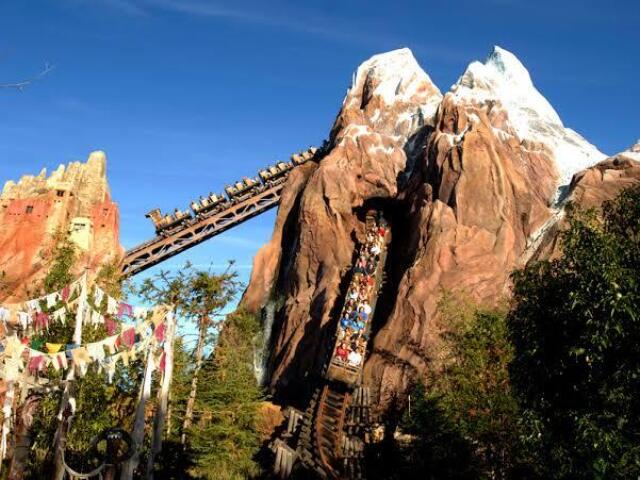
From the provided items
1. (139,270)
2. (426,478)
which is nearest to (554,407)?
(426,478)

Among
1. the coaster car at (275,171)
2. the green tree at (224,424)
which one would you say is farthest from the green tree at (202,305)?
the coaster car at (275,171)

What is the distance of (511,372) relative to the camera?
11.0 metres

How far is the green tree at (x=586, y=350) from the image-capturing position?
8.70 metres

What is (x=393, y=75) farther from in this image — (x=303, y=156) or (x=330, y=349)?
(x=330, y=349)

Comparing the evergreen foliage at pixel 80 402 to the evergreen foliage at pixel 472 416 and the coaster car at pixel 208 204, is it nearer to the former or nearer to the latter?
the evergreen foliage at pixel 472 416

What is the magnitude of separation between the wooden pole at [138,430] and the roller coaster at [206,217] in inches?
986

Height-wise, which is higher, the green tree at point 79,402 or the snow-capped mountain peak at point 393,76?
the snow-capped mountain peak at point 393,76

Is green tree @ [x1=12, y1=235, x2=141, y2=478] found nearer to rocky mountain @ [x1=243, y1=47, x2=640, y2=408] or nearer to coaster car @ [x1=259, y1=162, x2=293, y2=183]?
rocky mountain @ [x1=243, y1=47, x2=640, y2=408]

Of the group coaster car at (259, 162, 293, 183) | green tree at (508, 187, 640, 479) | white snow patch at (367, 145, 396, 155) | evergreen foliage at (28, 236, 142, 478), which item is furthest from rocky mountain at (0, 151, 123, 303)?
green tree at (508, 187, 640, 479)

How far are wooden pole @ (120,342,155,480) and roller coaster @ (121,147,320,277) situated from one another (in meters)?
25.0

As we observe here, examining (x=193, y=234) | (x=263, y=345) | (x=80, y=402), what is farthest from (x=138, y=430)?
(x=193, y=234)

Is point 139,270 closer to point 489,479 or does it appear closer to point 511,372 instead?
point 489,479

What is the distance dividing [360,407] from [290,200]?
63.7 feet

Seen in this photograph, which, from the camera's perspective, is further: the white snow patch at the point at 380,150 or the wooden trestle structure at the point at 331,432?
the white snow patch at the point at 380,150
